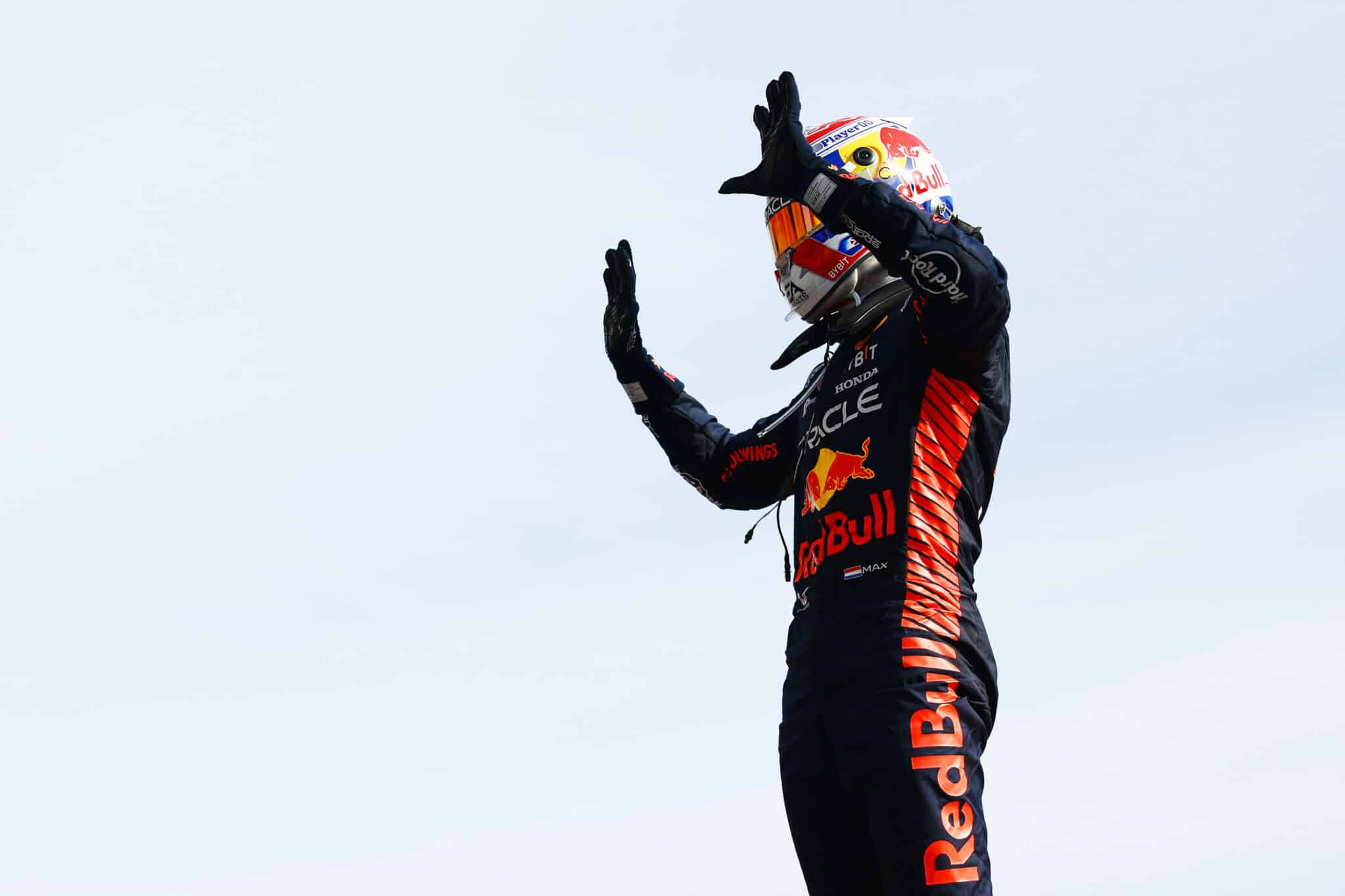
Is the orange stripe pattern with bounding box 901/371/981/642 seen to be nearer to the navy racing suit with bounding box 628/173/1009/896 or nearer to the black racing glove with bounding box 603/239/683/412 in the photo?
the navy racing suit with bounding box 628/173/1009/896

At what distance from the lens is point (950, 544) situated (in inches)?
205

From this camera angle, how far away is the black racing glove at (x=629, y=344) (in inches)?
277

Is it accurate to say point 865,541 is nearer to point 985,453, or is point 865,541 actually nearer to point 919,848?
point 985,453

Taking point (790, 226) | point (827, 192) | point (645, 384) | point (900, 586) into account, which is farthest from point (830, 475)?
point (645, 384)

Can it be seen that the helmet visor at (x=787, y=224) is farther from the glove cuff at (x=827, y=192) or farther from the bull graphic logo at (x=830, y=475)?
the bull graphic logo at (x=830, y=475)

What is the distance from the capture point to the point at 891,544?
512 cm

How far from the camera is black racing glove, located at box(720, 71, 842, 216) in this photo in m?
5.19

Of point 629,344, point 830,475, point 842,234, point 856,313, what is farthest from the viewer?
point 629,344

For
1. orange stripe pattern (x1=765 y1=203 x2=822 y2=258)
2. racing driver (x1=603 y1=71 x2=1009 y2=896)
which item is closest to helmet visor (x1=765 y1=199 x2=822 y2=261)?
orange stripe pattern (x1=765 y1=203 x2=822 y2=258)

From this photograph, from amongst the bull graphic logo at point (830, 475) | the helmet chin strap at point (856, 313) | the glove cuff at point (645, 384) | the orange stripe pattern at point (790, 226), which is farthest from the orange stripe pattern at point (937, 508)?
the glove cuff at point (645, 384)

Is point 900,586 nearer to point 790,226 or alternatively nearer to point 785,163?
point 785,163

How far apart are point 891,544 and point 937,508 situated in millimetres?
215

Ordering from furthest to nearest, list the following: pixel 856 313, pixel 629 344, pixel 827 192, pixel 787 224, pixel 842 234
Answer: pixel 629 344, pixel 787 224, pixel 856 313, pixel 842 234, pixel 827 192

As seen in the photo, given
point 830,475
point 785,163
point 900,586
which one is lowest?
point 900,586
